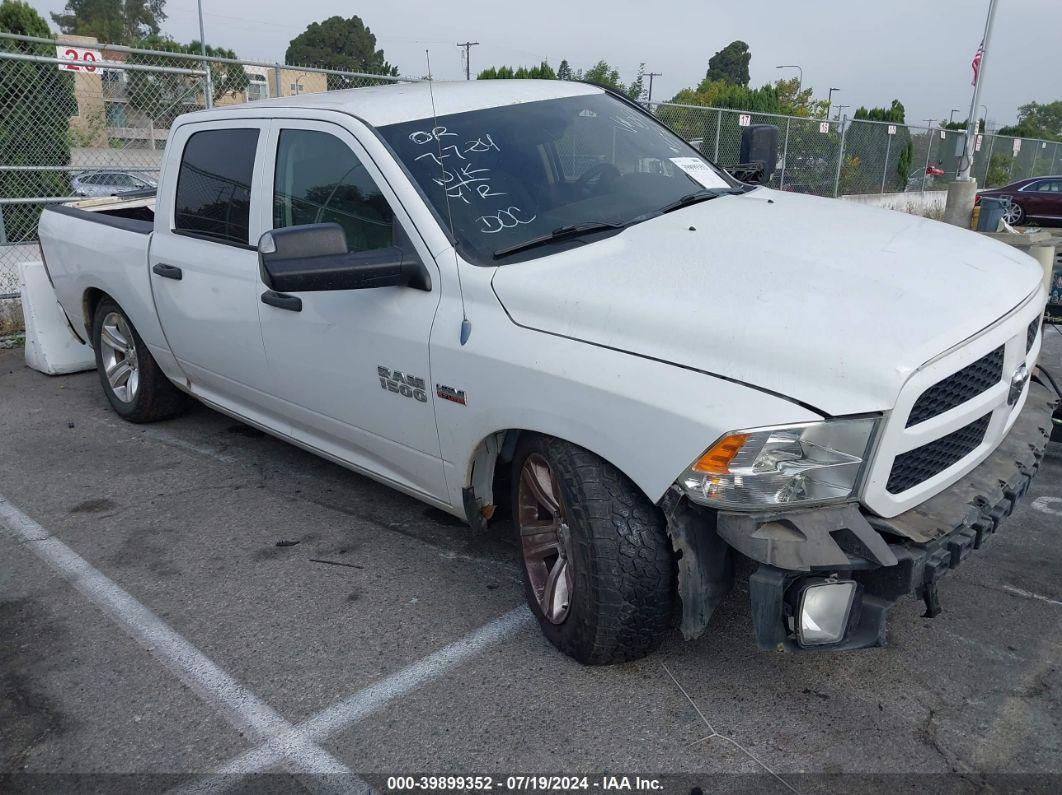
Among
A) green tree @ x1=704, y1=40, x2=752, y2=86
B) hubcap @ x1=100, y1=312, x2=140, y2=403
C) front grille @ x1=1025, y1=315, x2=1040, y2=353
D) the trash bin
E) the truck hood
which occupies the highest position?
green tree @ x1=704, y1=40, x2=752, y2=86

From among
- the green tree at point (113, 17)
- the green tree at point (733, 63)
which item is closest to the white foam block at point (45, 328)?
the green tree at point (113, 17)

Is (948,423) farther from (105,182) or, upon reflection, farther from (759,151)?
(105,182)

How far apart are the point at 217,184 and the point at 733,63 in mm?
96724

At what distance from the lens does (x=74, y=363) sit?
7.10 m

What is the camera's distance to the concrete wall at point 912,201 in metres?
19.8

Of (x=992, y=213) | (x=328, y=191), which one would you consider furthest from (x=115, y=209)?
(x=992, y=213)

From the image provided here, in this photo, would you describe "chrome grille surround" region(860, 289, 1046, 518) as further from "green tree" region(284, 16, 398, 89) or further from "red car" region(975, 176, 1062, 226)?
"green tree" region(284, 16, 398, 89)

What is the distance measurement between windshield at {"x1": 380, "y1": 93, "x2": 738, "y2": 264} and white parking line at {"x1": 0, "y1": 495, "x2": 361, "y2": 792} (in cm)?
170

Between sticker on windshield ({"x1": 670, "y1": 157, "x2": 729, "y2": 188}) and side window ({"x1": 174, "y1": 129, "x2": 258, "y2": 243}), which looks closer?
sticker on windshield ({"x1": 670, "y1": 157, "x2": 729, "y2": 188})

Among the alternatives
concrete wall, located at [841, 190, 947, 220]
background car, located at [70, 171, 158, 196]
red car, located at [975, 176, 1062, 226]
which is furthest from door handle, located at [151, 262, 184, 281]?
red car, located at [975, 176, 1062, 226]

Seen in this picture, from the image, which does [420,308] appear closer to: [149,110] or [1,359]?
[1,359]

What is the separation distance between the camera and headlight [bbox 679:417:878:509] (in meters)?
2.35

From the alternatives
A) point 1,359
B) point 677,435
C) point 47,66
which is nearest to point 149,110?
point 47,66

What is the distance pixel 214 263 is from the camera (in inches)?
172
